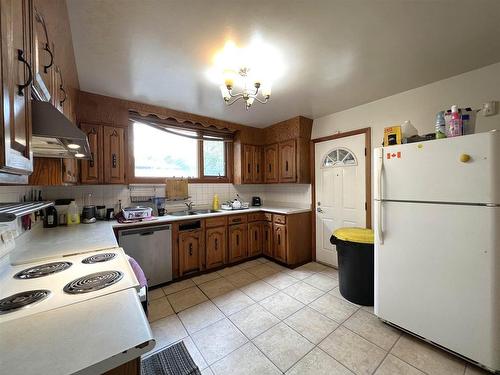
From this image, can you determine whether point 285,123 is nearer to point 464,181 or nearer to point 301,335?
point 464,181

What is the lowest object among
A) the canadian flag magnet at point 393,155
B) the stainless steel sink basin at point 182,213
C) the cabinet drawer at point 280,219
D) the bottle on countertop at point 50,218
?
the cabinet drawer at point 280,219

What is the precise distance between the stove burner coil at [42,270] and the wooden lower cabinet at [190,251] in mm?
1537

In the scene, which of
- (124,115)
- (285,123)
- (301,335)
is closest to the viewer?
(301,335)

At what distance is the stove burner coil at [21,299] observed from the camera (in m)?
0.80

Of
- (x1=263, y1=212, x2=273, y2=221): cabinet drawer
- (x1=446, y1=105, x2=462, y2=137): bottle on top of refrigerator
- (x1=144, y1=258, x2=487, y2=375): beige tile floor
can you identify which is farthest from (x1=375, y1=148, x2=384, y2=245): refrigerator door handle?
(x1=263, y1=212, x2=273, y2=221): cabinet drawer

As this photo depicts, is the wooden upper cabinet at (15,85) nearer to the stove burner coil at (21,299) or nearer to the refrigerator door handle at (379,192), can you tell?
the stove burner coil at (21,299)

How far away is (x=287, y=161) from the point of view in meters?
3.50

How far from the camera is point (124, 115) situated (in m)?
2.67

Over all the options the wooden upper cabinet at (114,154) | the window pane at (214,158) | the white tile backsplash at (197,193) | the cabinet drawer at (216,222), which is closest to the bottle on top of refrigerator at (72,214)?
the white tile backsplash at (197,193)

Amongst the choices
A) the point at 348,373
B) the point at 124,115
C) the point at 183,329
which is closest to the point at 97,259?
the point at 183,329

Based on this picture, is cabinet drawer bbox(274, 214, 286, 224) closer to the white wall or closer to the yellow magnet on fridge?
the white wall

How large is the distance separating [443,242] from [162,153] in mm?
3407

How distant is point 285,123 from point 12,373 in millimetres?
3616

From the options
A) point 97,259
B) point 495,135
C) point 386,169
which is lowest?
point 97,259
